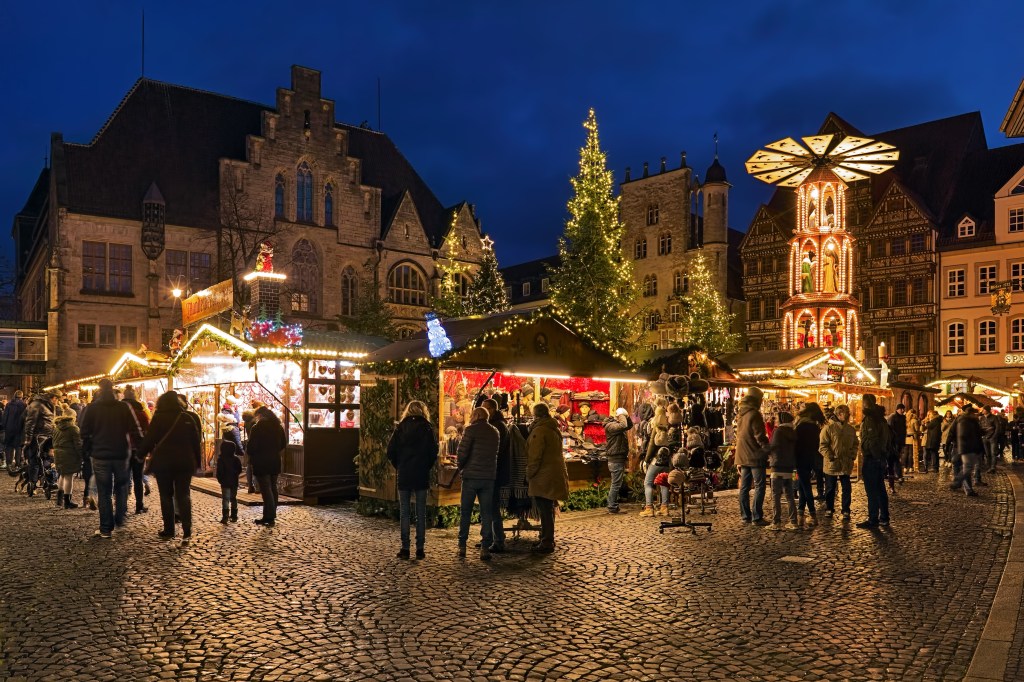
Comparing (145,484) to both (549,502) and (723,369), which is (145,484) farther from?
(723,369)

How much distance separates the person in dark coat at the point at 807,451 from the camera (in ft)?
42.8

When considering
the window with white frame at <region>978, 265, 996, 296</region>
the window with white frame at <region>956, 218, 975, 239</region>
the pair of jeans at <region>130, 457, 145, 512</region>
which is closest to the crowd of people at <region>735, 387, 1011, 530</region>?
the pair of jeans at <region>130, 457, 145, 512</region>

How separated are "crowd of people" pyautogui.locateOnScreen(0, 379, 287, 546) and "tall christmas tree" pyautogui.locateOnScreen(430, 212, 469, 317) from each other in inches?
1116

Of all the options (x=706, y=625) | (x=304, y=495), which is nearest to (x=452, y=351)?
(x=304, y=495)

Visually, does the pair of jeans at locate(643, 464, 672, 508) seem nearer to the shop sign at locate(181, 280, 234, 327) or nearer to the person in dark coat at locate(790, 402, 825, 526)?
the person in dark coat at locate(790, 402, 825, 526)

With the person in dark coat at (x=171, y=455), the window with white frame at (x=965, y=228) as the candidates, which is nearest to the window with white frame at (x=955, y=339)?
the window with white frame at (x=965, y=228)

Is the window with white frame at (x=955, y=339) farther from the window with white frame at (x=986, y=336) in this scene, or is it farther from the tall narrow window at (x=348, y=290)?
the tall narrow window at (x=348, y=290)

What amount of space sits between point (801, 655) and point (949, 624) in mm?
1648

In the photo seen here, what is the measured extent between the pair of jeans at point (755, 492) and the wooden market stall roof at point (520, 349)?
336 centimetres

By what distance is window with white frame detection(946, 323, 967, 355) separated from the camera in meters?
46.5

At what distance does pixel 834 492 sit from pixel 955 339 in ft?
121

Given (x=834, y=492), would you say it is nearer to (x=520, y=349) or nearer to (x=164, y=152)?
(x=520, y=349)

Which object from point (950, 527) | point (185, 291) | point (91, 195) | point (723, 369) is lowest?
point (950, 527)

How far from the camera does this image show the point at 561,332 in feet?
49.6
